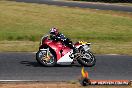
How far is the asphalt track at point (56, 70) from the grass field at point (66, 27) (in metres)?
2.44

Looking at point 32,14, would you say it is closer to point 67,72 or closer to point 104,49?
point 104,49

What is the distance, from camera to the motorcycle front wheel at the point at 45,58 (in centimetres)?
1588

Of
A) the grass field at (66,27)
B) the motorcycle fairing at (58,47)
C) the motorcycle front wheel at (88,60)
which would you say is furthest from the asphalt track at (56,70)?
the grass field at (66,27)

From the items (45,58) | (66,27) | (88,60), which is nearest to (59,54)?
(45,58)

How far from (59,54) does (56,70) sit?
0.77m

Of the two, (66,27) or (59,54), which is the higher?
(59,54)

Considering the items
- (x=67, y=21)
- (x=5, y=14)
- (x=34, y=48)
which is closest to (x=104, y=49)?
(x=34, y=48)

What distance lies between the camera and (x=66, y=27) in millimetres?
31250

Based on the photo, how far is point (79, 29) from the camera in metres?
30.3

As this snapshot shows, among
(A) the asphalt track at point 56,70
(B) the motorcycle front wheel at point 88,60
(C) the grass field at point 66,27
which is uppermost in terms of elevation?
(B) the motorcycle front wheel at point 88,60

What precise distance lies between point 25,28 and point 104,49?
10876 mm

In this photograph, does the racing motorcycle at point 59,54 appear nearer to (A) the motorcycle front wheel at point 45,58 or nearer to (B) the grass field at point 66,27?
(A) the motorcycle front wheel at point 45,58

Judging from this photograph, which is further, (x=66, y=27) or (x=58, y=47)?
(x=66, y=27)

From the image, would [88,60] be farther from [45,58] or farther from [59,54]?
[45,58]
